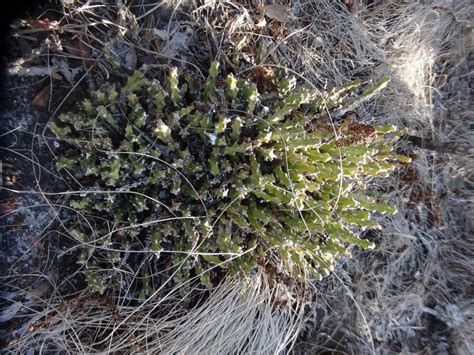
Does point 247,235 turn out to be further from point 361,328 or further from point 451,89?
point 451,89

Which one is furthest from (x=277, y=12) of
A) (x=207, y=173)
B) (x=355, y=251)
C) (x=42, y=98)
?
(x=355, y=251)

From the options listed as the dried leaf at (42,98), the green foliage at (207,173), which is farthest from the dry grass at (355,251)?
the green foliage at (207,173)

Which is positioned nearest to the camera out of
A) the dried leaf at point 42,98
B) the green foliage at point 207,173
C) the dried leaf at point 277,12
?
the green foliage at point 207,173

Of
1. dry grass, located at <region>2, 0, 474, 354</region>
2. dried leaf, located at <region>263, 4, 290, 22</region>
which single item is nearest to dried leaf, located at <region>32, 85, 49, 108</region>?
dry grass, located at <region>2, 0, 474, 354</region>

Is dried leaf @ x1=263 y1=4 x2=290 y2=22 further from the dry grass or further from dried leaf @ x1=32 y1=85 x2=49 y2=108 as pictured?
dried leaf @ x1=32 y1=85 x2=49 y2=108

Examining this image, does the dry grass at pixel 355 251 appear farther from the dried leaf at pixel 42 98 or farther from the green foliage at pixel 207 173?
the green foliage at pixel 207 173
